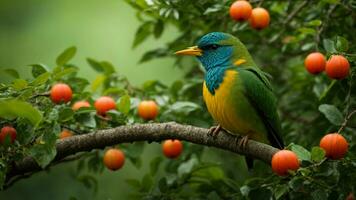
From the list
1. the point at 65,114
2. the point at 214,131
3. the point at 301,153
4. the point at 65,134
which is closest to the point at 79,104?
the point at 65,134

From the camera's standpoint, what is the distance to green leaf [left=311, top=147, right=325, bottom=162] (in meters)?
3.72

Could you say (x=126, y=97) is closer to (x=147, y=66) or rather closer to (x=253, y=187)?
(x=253, y=187)

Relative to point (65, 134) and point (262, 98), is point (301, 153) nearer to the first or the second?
point (262, 98)

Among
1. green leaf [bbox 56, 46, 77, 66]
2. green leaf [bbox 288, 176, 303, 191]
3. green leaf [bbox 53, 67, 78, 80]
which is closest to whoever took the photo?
green leaf [bbox 288, 176, 303, 191]

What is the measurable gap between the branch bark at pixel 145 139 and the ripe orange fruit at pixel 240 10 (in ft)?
2.95

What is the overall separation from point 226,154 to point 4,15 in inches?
142

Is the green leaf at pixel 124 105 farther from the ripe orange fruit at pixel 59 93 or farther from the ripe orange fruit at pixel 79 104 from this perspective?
the ripe orange fruit at pixel 59 93

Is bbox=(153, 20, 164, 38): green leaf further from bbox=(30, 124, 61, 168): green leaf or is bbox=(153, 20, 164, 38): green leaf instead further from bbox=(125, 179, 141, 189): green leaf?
bbox=(30, 124, 61, 168): green leaf

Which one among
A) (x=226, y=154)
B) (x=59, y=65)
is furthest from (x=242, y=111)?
(x=226, y=154)

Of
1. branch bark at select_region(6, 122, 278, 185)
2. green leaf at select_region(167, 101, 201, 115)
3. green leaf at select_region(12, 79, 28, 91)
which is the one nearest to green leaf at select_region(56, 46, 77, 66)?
branch bark at select_region(6, 122, 278, 185)

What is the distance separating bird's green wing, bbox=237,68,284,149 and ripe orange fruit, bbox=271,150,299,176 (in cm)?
92

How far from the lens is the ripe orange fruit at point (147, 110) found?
4.81 meters

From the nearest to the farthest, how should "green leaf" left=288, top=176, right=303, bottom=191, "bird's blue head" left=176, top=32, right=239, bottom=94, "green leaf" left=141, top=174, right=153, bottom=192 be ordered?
"green leaf" left=288, top=176, right=303, bottom=191
"green leaf" left=141, top=174, right=153, bottom=192
"bird's blue head" left=176, top=32, right=239, bottom=94

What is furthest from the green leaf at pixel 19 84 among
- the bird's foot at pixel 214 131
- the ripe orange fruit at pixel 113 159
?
the bird's foot at pixel 214 131
